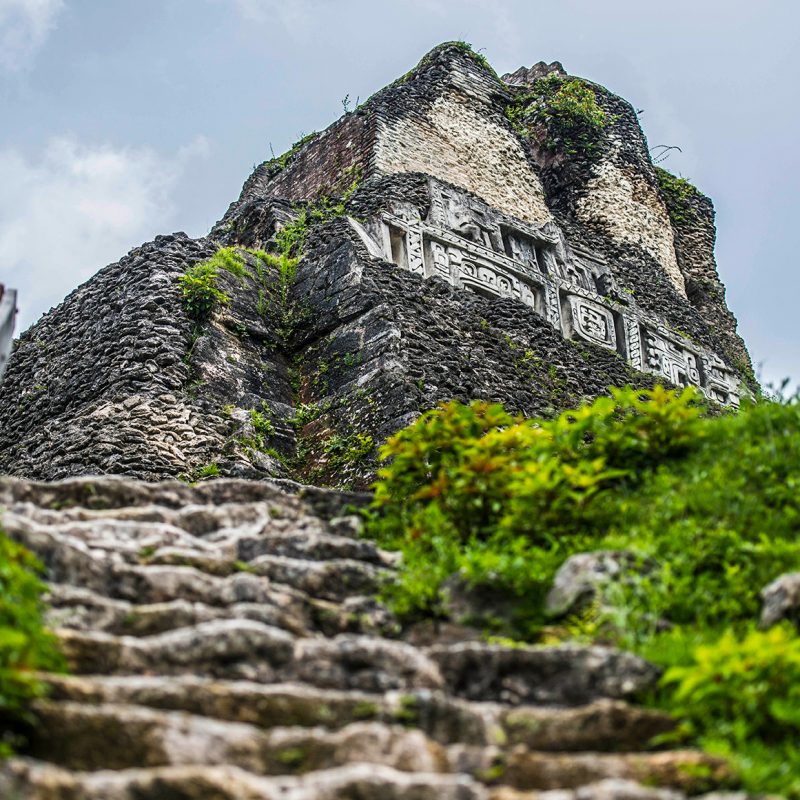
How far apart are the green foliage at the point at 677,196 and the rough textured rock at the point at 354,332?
14.9 feet

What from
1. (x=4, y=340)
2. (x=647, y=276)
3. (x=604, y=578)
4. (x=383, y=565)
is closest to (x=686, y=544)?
(x=604, y=578)

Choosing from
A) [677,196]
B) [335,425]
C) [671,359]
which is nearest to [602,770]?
[335,425]

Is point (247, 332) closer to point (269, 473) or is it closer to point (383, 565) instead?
point (269, 473)

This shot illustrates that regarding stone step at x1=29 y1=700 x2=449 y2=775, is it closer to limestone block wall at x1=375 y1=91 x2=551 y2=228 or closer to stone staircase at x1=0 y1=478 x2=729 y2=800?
stone staircase at x1=0 y1=478 x2=729 y2=800

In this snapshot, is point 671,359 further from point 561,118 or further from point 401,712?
point 401,712

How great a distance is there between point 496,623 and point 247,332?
711cm

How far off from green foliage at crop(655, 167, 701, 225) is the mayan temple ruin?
104mm

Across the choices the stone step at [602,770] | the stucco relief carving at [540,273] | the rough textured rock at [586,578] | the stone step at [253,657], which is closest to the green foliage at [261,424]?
the stucco relief carving at [540,273]

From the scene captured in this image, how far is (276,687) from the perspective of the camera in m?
3.41

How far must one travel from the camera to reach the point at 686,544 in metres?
4.71

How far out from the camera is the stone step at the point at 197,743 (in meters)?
2.96

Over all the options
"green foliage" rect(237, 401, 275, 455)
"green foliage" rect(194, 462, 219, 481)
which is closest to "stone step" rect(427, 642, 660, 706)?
"green foliage" rect(194, 462, 219, 481)

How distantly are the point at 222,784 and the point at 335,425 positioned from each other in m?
7.26

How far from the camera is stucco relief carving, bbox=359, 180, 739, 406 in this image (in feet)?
43.1
